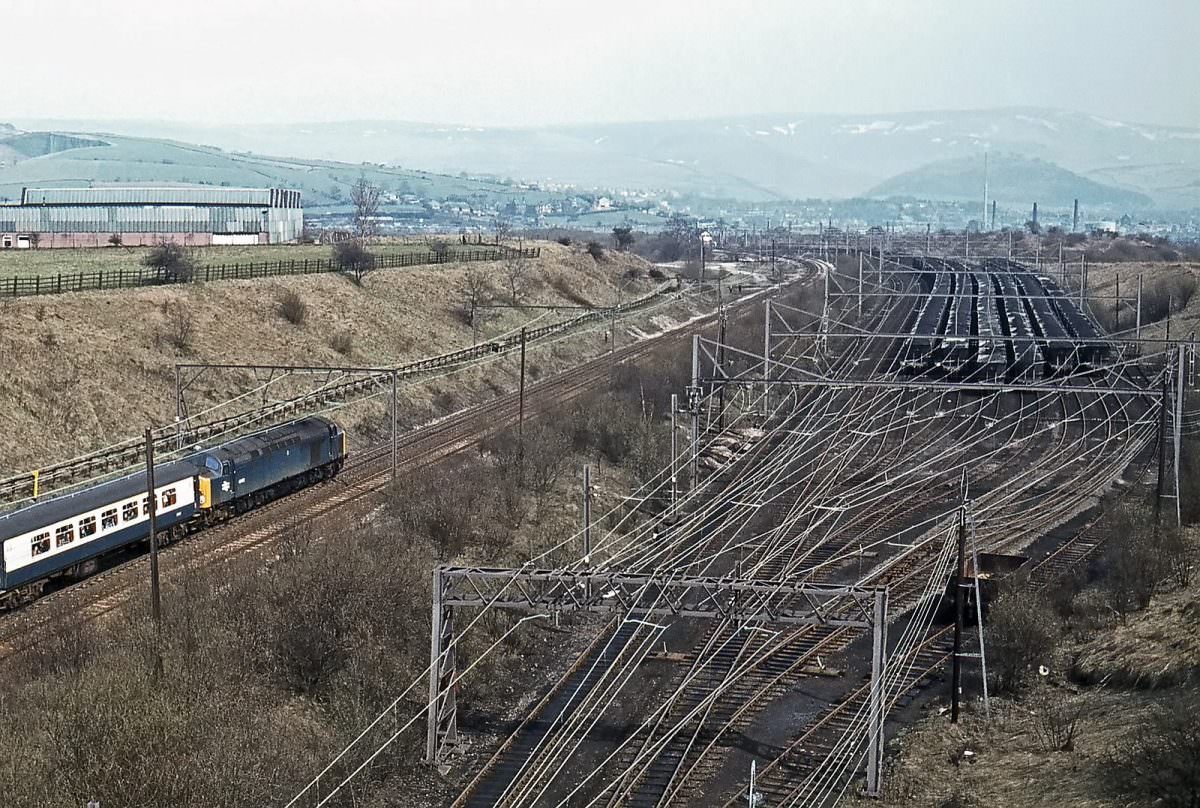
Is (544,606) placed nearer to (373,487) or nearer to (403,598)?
(403,598)

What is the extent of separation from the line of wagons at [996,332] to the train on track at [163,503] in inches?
745

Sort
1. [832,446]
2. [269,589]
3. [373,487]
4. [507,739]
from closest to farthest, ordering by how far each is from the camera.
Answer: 1. [507,739]
2. [269,589]
3. [373,487]
4. [832,446]

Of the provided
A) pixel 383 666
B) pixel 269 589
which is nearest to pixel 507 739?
pixel 383 666

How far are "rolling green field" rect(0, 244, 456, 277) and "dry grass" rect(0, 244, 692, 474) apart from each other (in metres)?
7.83

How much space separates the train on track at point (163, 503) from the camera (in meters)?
25.2

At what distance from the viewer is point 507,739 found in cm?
2194

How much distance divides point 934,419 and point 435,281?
30905 mm

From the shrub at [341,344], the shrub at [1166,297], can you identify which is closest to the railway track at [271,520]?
the shrub at [341,344]

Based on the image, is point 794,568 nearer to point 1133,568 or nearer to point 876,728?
point 1133,568

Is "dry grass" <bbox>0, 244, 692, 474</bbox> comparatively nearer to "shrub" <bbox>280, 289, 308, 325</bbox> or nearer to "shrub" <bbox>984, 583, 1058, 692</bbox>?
"shrub" <bbox>280, 289, 308, 325</bbox>

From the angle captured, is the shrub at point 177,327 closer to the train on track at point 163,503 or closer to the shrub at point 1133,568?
the train on track at point 163,503

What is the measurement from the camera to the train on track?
82.6ft

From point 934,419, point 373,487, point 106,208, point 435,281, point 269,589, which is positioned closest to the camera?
point 269,589

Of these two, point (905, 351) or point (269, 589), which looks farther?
point (905, 351)
